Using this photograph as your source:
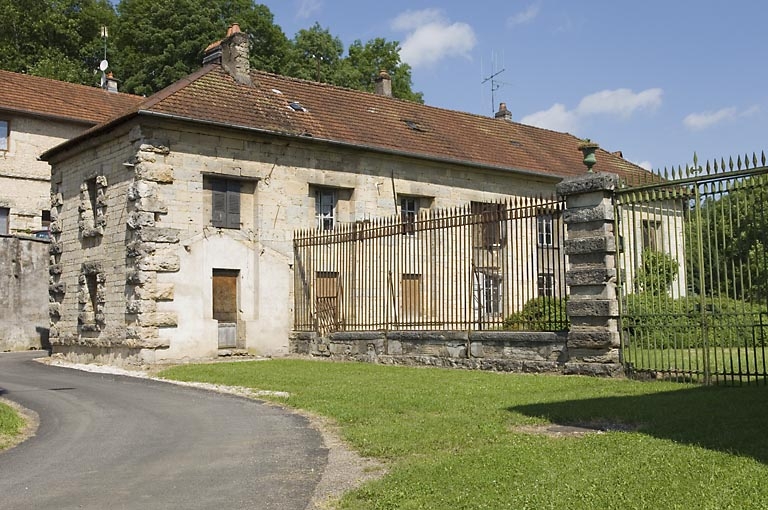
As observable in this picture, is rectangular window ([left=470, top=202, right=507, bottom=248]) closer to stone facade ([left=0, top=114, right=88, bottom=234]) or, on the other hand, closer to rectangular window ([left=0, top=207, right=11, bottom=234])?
stone facade ([left=0, top=114, right=88, bottom=234])

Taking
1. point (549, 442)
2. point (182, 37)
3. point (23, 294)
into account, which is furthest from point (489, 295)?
point (182, 37)

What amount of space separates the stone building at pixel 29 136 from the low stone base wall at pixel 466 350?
56.9 feet

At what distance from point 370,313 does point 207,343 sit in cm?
422

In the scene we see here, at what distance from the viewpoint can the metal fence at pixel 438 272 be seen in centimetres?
1367

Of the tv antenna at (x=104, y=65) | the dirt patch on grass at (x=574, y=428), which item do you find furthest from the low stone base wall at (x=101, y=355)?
the tv antenna at (x=104, y=65)

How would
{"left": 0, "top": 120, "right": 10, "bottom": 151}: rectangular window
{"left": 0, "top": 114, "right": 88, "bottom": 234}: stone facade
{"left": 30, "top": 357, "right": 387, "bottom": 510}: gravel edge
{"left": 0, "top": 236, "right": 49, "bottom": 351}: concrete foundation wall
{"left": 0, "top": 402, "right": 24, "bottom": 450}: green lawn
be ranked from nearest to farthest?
1. {"left": 30, "top": 357, "right": 387, "bottom": 510}: gravel edge
2. {"left": 0, "top": 402, "right": 24, "bottom": 450}: green lawn
3. {"left": 0, "top": 236, "right": 49, "bottom": 351}: concrete foundation wall
4. {"left": 0, "top": 120, "right": 10, "bottom": 151}: rectangular window
5. {"left": 0, "top": 114, "right": 88, "bottom": 234}: stone facade

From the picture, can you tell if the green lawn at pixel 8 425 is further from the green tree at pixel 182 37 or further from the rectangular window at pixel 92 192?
the green tree at pixel 182 37

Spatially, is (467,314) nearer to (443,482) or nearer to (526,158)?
(443,482)

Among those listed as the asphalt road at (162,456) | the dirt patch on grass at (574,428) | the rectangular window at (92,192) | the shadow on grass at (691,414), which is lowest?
the asphalt road at (162,456)

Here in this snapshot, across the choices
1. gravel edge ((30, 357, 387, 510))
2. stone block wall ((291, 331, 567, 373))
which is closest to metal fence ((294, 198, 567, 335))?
stone block wall ((291, 331, 567, 373))

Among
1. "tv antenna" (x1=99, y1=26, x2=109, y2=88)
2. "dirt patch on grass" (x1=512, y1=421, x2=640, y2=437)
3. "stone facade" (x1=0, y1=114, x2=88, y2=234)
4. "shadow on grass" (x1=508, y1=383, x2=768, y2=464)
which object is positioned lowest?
"dirt patch on grass" (x1=512, y1=421, x2=640, y2=437)

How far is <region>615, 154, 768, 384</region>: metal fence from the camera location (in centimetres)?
997

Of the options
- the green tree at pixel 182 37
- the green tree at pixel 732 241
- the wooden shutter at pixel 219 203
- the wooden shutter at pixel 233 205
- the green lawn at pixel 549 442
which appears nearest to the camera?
the green lawn at pixel 549 442

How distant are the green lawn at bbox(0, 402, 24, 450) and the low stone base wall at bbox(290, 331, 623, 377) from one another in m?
7.43
